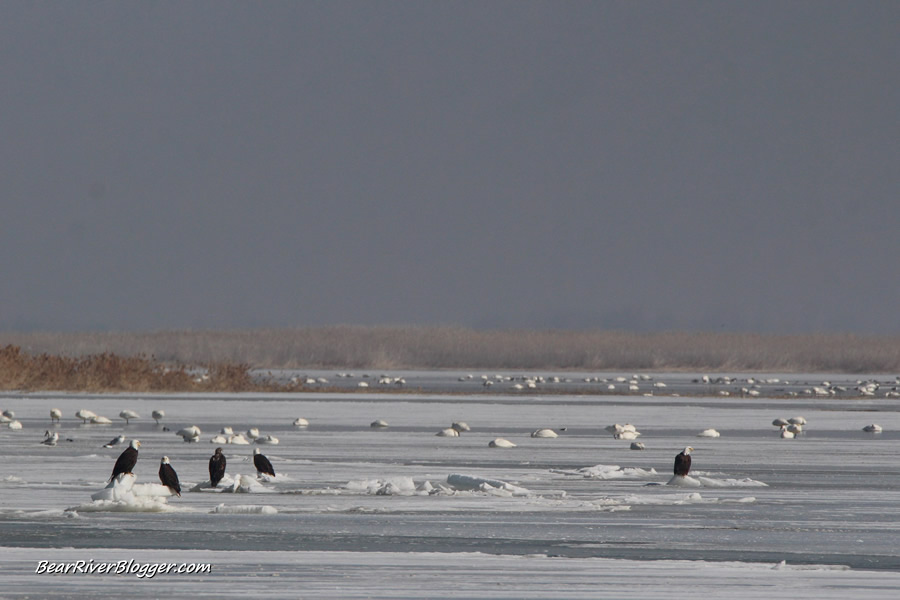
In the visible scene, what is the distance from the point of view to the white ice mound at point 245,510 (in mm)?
12375

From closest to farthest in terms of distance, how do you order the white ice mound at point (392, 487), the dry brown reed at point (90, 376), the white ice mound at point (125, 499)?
the white ice mound at point (125, 499) → the white ice mound at point (392, 487) → the dry brown reed at point (90, 376)

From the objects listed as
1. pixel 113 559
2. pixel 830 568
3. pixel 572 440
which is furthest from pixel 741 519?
pixel 572 440

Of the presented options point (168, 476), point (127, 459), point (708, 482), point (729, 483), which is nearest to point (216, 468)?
point (168, 476)

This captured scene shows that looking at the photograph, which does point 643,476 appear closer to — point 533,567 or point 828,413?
point 533,567

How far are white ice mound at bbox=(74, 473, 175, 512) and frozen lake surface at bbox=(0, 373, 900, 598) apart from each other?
0.05 meters

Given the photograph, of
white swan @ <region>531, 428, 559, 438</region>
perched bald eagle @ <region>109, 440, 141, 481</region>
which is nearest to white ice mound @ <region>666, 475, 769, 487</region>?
perched bald eagle @ <region>109, 440, 141, 481</region>

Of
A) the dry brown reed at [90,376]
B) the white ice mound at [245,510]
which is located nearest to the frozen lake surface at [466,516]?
the white ice mound at [245,510]

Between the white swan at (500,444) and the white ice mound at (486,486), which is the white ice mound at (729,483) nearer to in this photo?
the white ice mound at (486,486)

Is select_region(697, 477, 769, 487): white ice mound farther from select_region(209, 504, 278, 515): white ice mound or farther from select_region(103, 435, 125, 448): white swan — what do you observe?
select_region(103, 435, 125, 448): white swan

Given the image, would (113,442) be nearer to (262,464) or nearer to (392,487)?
(262,464)

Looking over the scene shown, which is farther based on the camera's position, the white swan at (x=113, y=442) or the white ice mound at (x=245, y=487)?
the white swan at (x=113, y=442)

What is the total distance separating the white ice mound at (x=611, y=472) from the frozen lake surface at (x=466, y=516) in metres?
0.04

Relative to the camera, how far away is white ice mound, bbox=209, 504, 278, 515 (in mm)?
12375

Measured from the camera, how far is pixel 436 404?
34250 millimetres
